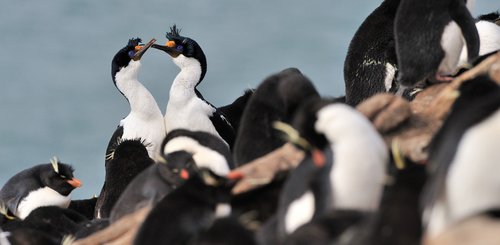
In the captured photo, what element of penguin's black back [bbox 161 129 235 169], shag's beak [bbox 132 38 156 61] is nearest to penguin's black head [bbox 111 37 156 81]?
shag's beak [bbox 132 38 156 61]

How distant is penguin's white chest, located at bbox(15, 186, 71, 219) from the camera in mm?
11492

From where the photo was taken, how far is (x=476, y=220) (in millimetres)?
5090

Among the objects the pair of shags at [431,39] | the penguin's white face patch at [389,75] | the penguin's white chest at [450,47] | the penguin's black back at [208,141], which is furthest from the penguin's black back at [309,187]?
the penguin's white face patch at [389,75]

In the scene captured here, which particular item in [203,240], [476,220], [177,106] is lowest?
[476,220]

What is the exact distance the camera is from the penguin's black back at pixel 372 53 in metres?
11.6

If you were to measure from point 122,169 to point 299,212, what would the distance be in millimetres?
5370

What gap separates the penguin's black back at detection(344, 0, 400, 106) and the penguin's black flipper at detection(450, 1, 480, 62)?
197 cm

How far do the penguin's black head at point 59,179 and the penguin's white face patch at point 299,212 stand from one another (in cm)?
599

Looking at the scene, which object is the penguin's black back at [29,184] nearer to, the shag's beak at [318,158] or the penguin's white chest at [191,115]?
the penguin's white chest at [191,115]

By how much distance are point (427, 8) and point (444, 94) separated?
1.51 m

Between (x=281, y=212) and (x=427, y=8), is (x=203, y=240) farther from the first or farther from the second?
(x=427, y=8)

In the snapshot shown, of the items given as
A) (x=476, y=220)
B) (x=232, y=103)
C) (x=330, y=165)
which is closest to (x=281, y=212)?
(x=330, y=165)

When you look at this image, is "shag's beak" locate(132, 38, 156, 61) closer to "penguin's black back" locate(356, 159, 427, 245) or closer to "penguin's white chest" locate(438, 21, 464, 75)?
"penguin's white chest" locate(438, 21, 464, 75)

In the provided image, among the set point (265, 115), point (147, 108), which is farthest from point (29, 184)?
point (265, 115)
